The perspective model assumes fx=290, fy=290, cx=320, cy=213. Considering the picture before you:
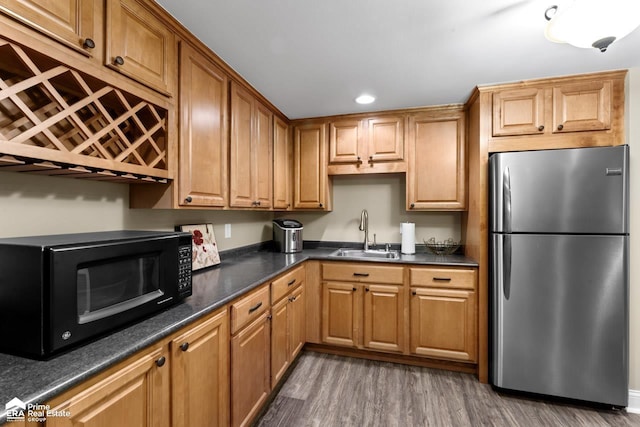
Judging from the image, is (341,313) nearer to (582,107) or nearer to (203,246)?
(203,246)

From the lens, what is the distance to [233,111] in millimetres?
2018

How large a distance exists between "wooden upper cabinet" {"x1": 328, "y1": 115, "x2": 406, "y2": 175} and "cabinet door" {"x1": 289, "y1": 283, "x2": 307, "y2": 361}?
125 centimetres

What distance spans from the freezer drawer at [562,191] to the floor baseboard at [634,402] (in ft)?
3.60

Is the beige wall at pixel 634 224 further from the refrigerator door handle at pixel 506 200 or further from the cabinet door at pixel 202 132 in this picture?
the cabinet door at pixel 202 132

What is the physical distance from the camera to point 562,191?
1.92m

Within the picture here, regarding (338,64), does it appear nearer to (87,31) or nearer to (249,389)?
(87,31)

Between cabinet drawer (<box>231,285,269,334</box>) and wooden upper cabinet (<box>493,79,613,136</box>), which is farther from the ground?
wooden upper cabinet (<box>493,79,613,136</box>)

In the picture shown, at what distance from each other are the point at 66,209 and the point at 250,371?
122 centimetres

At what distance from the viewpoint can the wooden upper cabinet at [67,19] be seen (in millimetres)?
882

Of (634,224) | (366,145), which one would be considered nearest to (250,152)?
(366,145)

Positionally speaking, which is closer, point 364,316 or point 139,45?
point 139,45

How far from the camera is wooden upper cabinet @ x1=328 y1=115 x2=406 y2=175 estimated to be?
108 inches

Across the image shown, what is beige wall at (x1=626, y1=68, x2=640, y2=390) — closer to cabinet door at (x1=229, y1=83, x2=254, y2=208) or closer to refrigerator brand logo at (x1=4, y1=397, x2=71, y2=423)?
cabinet door at (x1=229, y1=83, x2=254, y2=208)

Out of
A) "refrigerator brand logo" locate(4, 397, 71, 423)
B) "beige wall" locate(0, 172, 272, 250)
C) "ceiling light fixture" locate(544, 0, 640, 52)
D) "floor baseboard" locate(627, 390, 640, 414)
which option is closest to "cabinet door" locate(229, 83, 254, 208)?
"beige wall" locate(0, 172, 272, 250)
